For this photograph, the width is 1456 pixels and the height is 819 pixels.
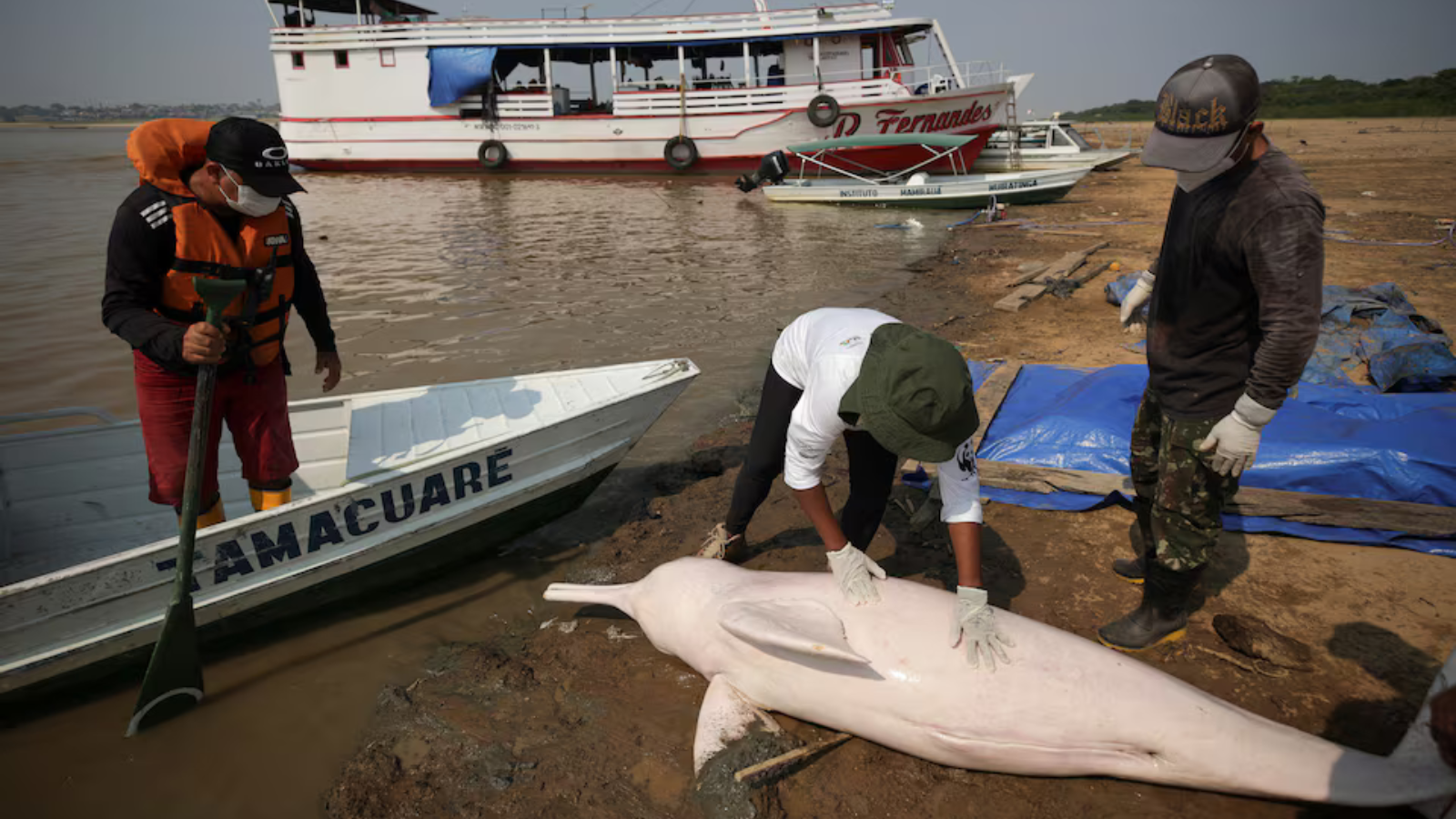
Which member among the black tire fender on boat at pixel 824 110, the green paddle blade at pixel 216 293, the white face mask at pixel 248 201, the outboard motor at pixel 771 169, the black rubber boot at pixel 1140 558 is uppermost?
the black tire fender on boat at pixel 824 110

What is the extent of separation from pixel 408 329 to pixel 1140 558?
8.13 m

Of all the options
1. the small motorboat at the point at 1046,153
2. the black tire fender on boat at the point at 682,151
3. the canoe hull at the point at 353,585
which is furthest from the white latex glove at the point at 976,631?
the black tire fender on boat at the point at 682,151

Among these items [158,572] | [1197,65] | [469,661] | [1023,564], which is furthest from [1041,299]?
[158,572]

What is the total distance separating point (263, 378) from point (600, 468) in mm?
1933

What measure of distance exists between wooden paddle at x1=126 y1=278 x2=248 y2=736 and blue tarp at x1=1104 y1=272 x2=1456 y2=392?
4375 millimetres

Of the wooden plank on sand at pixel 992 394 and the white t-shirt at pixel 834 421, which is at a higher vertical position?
the white t-shirt at pixel 834 421

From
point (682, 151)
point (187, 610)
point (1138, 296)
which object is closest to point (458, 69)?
point (682, 151)

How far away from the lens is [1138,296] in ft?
11.9

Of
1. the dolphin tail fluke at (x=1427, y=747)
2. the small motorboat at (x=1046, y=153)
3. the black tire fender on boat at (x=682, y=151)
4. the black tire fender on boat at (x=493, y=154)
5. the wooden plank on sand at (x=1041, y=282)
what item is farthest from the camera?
the black tire fender on boat at (x=493, y=154)

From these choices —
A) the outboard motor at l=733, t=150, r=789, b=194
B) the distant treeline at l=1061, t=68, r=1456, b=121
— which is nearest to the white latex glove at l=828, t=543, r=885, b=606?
the outboard motor at l=733, t=150, r=789, b=194

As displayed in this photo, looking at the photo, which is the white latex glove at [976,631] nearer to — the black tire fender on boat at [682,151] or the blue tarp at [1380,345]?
the blue tarp at [1380,345]

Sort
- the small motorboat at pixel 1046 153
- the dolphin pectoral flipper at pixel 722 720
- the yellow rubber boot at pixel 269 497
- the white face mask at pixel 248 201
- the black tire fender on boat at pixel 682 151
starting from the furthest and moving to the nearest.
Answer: the black tire fender on boat at pixel 682 151 → the small motorboat at pixel 1046 153 → the yellow rubber boot at pixel 269 497 → the white face mask at pixel 248 201 → the dolphin pectoral flipper at pixel 722 720

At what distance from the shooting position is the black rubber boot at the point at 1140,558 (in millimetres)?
3600

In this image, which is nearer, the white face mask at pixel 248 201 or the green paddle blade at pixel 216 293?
the green paddle blade at pixel 216 293
